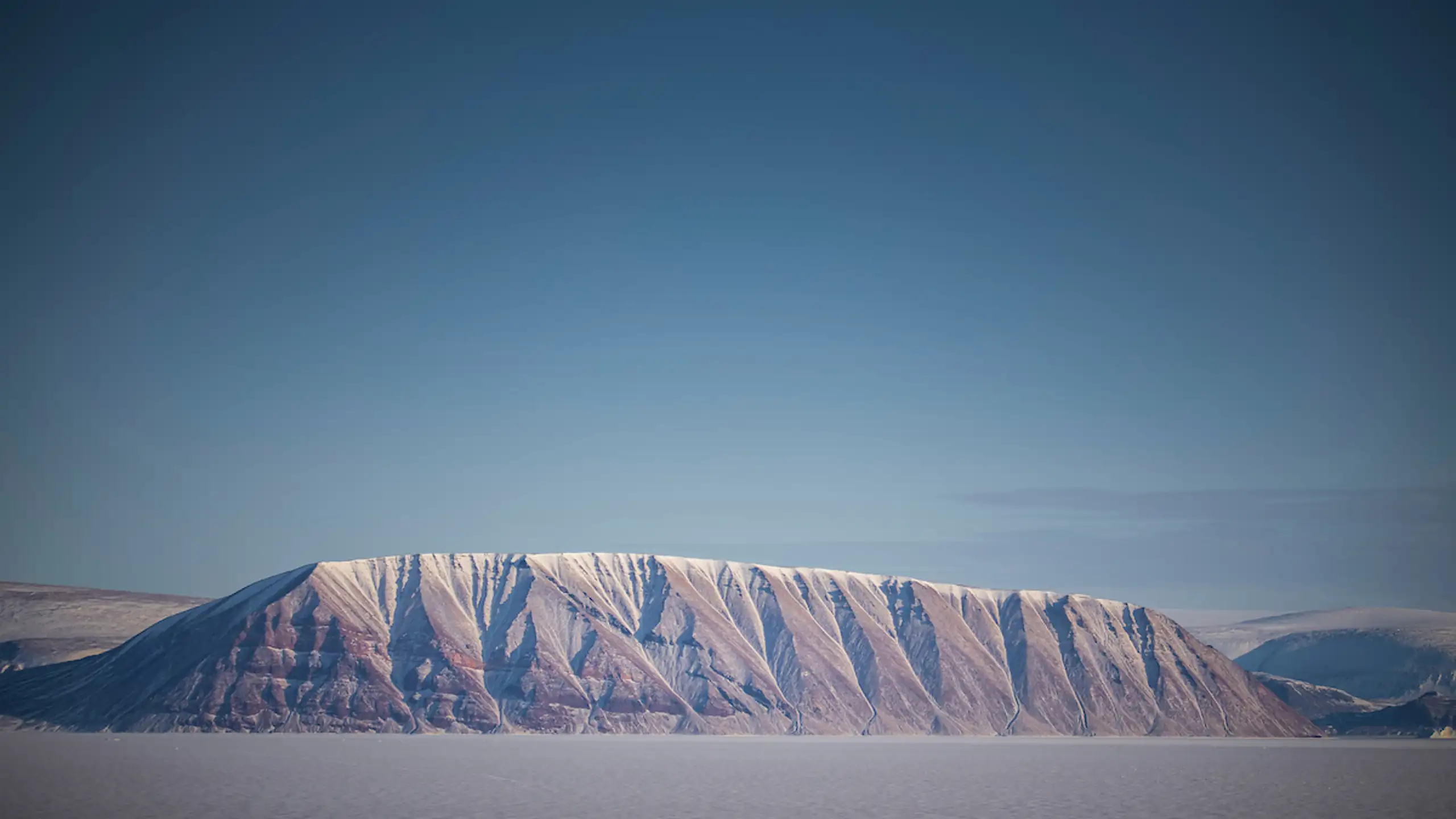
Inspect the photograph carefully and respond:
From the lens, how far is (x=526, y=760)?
118 m

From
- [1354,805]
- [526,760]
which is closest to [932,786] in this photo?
[1354,805]

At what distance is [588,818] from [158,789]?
30248 mm

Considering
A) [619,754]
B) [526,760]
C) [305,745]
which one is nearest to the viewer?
[526,760]

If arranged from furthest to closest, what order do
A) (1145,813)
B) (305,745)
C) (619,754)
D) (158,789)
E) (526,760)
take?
(305,745)
(619,754)
(526,760)
(158,789)
(1145,813)

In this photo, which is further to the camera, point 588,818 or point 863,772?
point 863,772

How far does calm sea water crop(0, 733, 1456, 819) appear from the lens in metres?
67.2

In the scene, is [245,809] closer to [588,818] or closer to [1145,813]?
[588,818]

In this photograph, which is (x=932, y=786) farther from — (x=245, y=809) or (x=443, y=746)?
(x=443, y=746)

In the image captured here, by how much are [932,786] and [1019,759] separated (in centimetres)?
5021

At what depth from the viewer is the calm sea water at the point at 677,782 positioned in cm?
6719

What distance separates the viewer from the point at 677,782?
8825 centimetres

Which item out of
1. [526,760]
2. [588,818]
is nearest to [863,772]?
[526,760]

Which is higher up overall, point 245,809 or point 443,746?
point 245,809

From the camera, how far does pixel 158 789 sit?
75.4m
